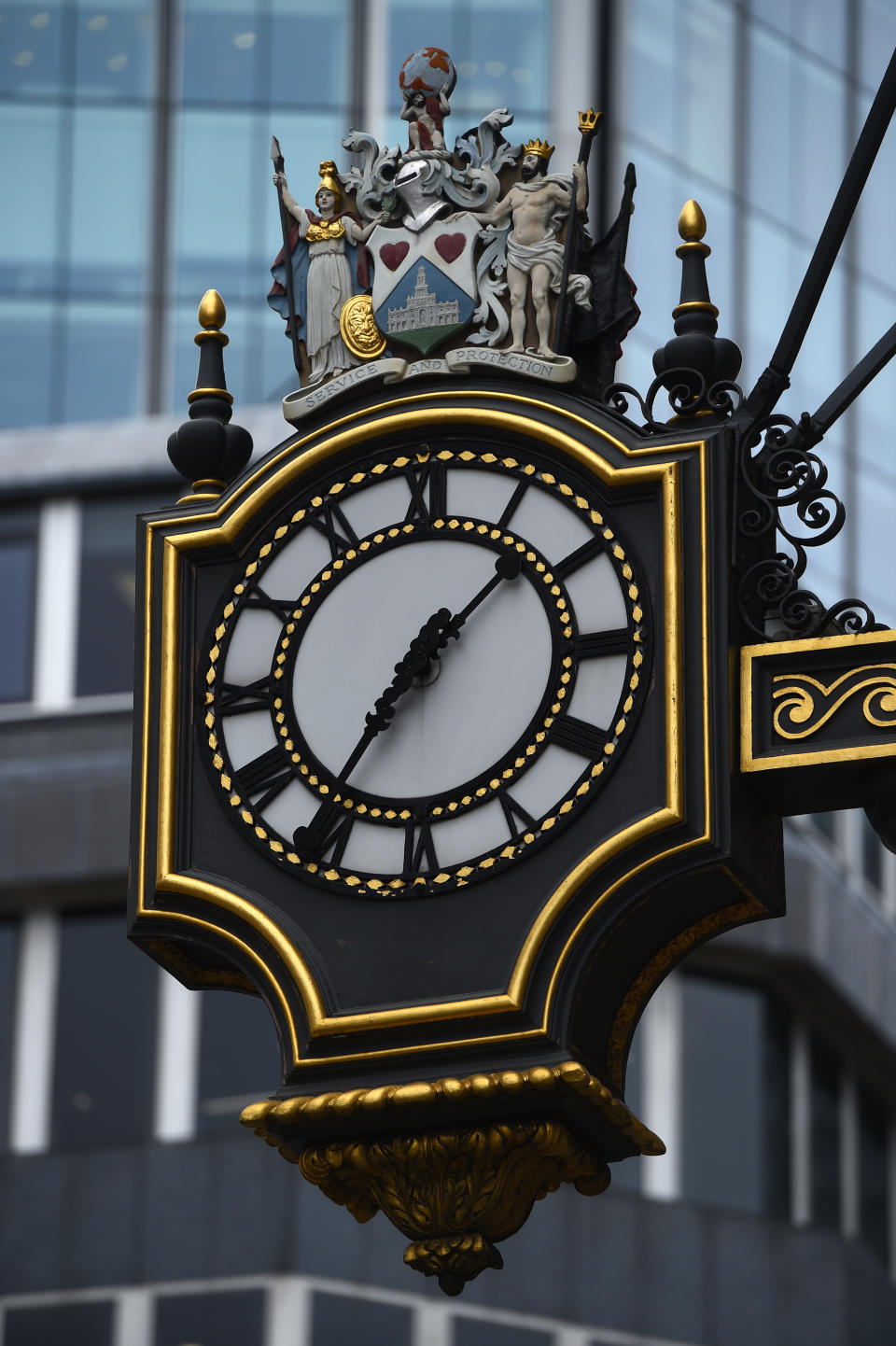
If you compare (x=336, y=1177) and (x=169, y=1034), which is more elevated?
(x=169, y=1034)

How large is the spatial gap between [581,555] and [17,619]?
2173 centimetres

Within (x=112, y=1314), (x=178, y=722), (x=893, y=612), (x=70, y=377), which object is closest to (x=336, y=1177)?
(x=178, y=722)

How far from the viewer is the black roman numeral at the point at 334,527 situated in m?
8.66

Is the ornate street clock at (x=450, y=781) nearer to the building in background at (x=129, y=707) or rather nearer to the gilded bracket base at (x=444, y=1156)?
the gilded bracket base at (x=444, y=1156)

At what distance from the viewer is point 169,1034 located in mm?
27719

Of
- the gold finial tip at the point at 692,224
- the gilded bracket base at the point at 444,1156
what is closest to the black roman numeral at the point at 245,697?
the gilded bracket base at the point at 444,1156

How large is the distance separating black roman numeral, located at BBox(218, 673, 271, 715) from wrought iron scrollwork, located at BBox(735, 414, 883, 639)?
1253mm

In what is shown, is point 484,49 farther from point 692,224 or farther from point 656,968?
point 656,968

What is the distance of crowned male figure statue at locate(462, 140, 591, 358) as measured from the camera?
8688 mm

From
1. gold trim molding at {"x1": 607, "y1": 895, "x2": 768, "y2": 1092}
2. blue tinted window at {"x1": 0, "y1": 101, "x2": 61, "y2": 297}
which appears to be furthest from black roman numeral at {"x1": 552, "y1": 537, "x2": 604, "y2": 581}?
blue tinted window at {"x1": 0, "y1": 101, "x2": 61, "y2": 297}

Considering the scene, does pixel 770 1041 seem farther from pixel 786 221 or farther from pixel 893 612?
pixel 786 221

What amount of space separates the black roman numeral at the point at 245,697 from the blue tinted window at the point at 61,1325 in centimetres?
1873

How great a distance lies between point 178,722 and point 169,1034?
19404 mm

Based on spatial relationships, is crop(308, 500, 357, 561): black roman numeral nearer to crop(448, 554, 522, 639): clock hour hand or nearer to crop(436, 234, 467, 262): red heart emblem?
crop(448, 554, 522, 639): clock hour hand
